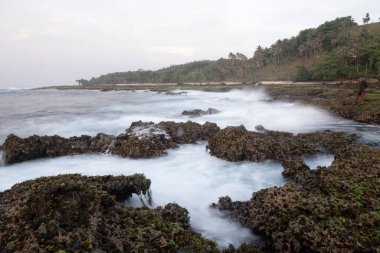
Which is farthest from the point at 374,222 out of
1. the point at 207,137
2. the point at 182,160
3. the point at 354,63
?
the point at 354,63

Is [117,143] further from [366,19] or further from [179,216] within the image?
[366,19]

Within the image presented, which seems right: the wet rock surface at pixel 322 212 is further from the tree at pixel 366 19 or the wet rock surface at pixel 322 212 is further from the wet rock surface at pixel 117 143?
the tree at pixel 366 19

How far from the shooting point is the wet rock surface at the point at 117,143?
43.8ft

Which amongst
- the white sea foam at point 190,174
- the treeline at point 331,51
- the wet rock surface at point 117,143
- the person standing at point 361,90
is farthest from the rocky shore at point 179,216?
the treeline at point 331,51

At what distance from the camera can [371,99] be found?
24.1 metres

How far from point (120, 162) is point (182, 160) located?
273 cm

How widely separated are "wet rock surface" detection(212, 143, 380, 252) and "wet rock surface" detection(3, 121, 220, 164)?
615 centimetres

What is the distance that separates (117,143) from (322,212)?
1032cm

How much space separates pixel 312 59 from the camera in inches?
3265

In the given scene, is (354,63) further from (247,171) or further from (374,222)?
(374,222)

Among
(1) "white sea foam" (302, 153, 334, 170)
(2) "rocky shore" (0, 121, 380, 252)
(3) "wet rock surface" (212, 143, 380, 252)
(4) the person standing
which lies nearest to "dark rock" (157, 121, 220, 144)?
(1) "white sea foam" (302, 153, 334, 170)

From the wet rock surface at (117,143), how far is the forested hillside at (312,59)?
4835cm

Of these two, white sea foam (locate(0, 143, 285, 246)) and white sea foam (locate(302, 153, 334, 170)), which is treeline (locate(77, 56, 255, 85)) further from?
white sea foam (locate(0, 143, 285, 246))

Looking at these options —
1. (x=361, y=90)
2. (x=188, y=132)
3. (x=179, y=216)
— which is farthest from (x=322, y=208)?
(x=361, y=90)
